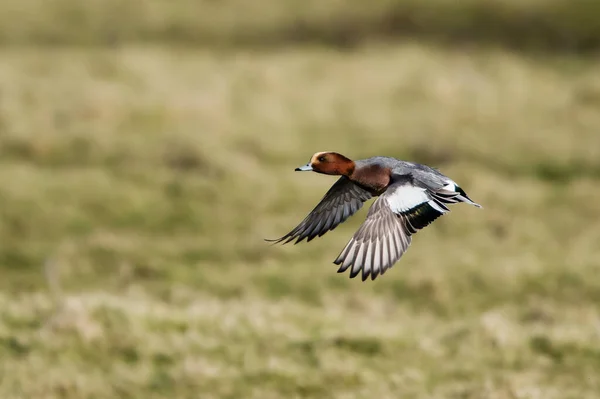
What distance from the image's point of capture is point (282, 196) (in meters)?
14.4

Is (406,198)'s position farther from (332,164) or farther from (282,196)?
(282,196)

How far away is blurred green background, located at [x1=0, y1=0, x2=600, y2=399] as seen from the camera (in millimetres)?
9031

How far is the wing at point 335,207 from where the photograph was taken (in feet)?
24.4

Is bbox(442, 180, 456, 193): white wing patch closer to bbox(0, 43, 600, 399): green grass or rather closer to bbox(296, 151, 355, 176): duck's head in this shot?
bbox(296, 151, 355, 176): duck's head

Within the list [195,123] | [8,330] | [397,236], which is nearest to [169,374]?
[8,330]

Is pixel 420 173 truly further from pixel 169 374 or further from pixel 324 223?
pixel 169 374

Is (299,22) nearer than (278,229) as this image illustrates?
No

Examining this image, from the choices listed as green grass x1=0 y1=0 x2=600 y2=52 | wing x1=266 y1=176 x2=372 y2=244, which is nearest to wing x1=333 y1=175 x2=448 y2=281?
wing x1=266 y1=176 x2=372 y2=244

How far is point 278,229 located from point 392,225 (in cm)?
715

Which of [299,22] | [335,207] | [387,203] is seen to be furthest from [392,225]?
[299,22]

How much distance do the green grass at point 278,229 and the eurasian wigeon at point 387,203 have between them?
2149 mm

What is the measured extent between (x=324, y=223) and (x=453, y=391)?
1.98 m

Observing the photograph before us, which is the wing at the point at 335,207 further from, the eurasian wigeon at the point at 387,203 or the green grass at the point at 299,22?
the green grass at the point at 299,22

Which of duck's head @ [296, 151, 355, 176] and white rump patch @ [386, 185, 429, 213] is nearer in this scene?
white rump patch @ [386, 185, 429, 213]
